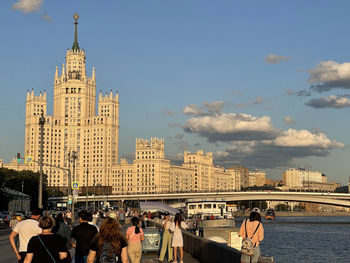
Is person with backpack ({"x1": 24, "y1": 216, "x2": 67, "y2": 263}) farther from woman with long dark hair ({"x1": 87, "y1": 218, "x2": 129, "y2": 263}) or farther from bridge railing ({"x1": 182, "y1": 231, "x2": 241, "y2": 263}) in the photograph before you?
bridge railing ({"x1": 182, "y1": 231, "x2": 241, "y2": 263})

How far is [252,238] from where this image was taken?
14.4m

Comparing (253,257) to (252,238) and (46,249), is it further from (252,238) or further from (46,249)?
(46,249)

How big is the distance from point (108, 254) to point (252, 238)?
12.9 ft

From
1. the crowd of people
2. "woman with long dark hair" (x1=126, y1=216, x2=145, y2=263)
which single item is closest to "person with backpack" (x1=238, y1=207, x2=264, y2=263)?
the crowd of people

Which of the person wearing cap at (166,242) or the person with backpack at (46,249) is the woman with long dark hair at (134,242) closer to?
the person with backpack at (46,249)

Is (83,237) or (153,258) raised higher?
(83,237)

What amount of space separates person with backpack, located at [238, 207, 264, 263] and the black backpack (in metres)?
3.48

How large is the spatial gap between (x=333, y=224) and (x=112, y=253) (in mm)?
124733

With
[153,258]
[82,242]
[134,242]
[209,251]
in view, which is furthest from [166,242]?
[82,242]

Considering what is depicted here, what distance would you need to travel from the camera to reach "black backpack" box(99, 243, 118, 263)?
11860 millimetres

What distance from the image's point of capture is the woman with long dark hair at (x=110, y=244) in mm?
11820

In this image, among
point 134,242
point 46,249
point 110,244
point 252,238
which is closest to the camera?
point 46,249

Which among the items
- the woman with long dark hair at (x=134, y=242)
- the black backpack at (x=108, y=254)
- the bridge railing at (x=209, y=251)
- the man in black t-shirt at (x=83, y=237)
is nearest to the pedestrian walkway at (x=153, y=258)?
the bridge railing at (x=209, y=251)

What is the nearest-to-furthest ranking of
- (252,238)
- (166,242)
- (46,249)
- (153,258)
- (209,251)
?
(46,249) < (252,238) < (209,251) < (166,242) < (153,258)
